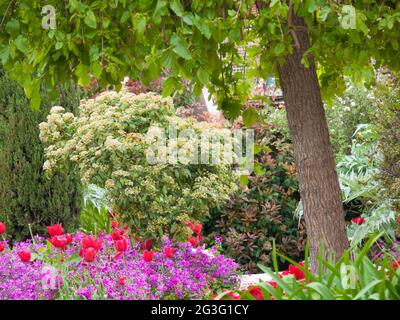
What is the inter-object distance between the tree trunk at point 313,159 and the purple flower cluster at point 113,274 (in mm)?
1001

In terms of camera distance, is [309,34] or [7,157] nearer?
[309,34]

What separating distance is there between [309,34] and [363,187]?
3539 mm

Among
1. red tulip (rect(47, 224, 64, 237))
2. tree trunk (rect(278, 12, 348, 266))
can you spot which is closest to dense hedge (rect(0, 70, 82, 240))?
red tulip (rect(47, 224, 64, 237))

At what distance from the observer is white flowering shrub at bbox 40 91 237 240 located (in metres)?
5.02

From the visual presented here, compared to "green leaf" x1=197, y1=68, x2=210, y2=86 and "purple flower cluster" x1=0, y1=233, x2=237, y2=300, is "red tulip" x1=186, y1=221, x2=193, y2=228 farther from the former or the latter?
"green leaf" x1=197, y1=68, x2=210, y2=86

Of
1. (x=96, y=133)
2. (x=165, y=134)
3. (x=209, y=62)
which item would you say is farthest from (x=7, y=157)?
(x=209, y=62)

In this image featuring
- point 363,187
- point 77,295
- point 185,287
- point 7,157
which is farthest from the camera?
point 363,187

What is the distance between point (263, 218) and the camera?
7305mm

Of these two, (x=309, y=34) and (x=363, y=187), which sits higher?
(x=309, y=34)

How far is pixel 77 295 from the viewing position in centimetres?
383

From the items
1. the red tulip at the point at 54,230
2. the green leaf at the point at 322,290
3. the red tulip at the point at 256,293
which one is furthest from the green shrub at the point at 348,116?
the green leaf at the point at 322,290

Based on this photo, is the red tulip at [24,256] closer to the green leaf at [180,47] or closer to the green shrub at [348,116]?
the green leaf at [180,47]
